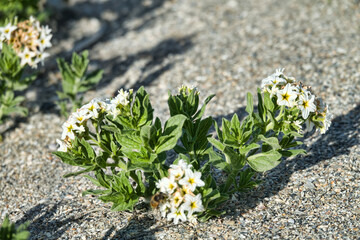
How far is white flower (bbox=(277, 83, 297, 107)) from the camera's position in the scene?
2682 mm

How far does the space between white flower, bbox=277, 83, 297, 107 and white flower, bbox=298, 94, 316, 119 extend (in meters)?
0.06

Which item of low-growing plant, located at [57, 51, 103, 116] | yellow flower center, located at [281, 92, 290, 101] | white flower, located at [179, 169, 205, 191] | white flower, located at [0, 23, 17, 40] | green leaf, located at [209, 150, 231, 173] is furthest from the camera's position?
low-growing plant, located at [57, 51, 103, 116]

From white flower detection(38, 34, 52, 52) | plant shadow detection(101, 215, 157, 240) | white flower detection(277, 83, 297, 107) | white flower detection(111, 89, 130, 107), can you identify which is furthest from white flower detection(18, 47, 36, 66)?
white flower detection(277, 83, 297, 107)

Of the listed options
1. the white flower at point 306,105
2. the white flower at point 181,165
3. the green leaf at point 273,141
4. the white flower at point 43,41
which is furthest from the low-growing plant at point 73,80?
the white flower at point 306,105

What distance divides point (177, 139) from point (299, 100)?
32.3 inches

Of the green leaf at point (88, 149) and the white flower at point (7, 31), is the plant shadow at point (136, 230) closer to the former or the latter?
the green leaf at point (88, 149)

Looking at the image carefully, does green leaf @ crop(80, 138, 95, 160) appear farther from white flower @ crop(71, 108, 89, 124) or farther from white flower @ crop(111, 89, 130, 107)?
white flower @ crop(111, 89, 130, 107)

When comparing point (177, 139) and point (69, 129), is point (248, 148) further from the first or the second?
point (69, 129)

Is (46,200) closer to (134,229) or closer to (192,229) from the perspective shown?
(134,229)

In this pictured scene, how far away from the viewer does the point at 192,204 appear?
264cm

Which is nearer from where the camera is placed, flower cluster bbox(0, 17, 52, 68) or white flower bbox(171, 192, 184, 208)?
white flower bbox(171, 192, 184, 208)

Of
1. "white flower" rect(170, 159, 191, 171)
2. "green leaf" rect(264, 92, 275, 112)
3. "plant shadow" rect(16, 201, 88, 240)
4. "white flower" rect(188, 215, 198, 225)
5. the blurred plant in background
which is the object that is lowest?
"white flower" rect(188, 215, 198, 225)

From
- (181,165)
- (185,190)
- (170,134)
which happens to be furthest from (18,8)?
(185,190)

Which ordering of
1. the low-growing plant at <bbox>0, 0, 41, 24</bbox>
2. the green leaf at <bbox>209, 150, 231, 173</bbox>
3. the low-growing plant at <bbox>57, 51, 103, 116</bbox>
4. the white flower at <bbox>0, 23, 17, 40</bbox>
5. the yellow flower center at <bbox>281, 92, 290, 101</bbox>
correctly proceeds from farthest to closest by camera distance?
the low-growing plant at <bbox>0, 0, 41, 24</bbox> < the low-growing plant at <bbox>57, 51, 103, 116</bbox> < the white flower at <bbox>0, 23, 17, 40</bbox> < the green leaf at <bbox>209, 150, 231, 173</bbox> < the yellow flower center at <bbox>281, 92, 290, 101</bbox>
